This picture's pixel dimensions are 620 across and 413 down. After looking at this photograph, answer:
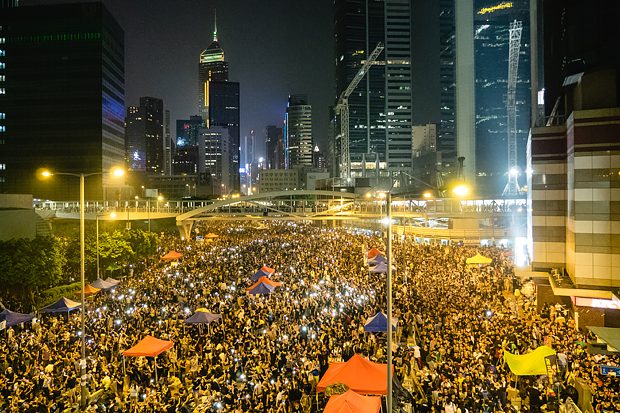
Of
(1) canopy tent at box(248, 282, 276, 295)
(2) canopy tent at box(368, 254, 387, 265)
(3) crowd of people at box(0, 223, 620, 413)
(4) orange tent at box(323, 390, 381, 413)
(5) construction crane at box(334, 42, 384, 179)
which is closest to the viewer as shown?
(4) orange tent at box(323, 390, 381, 413)

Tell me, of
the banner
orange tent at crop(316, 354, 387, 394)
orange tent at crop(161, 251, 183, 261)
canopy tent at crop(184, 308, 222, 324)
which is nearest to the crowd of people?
canopy tent at crop(184, 308, 222, 324)

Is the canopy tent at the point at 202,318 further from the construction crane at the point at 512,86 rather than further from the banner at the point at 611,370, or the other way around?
the construction crane at the point at 512,86

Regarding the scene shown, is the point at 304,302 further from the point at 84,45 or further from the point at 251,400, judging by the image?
the point at 84,45

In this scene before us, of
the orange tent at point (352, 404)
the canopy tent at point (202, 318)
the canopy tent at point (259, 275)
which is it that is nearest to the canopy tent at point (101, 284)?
the canopy tent at point (259, 275)

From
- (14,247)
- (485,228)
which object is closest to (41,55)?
(14,247)

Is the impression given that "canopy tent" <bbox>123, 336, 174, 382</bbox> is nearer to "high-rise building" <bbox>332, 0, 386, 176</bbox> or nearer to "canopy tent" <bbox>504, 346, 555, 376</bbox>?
"canopy tent" <bbox>504, 346, 555, 376</bbox>
